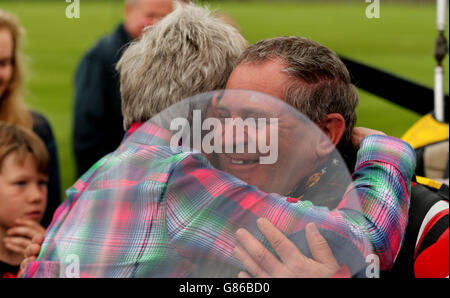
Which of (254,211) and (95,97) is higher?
(254,211)

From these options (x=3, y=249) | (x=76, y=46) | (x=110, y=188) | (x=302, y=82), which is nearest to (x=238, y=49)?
(x=302, y=82)

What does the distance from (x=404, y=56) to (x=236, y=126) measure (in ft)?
44.9

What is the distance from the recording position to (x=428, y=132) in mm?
1853

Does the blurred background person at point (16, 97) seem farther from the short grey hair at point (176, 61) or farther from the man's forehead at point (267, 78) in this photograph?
the man's forehead at point (267, 78)

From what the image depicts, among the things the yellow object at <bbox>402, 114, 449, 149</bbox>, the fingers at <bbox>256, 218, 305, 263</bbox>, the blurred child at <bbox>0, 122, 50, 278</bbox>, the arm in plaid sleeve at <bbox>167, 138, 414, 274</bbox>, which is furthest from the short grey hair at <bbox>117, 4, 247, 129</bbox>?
the blurred child at <bbox>0, 122, 50, 278</bbox>

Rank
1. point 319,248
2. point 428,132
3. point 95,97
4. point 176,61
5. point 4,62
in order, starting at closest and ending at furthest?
point 319,248
point 176,61
point 428,132
point 4,62
point 95,97

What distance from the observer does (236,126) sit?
0.97m

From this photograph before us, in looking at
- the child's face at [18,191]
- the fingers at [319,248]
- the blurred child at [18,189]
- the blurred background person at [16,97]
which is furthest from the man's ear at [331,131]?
the blurred background person at [16,97]

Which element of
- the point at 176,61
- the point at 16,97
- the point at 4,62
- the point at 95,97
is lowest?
the point at 95,97

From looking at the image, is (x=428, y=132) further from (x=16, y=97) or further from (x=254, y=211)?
(x=16, y=97)

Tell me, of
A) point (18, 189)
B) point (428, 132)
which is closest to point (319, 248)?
point (428, 132)

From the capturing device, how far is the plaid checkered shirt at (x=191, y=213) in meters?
1.00

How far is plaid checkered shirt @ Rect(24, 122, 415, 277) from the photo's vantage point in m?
1.00

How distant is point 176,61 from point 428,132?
95 centimetres
